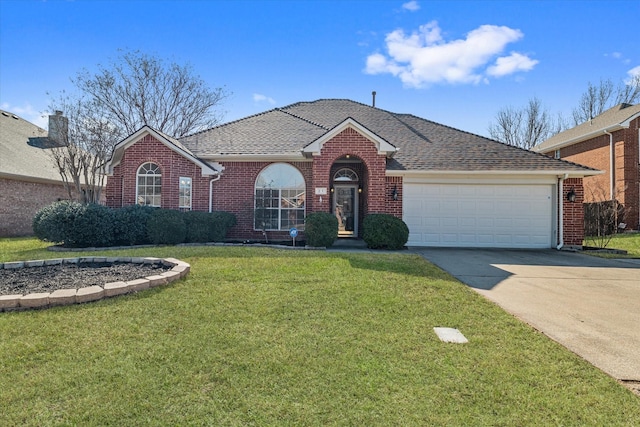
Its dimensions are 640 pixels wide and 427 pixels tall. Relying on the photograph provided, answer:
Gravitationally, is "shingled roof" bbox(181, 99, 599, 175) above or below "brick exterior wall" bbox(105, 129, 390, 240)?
above

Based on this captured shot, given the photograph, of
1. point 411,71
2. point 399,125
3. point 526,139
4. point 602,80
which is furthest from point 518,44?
point 602,80

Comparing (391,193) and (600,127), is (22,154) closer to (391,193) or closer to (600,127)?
(391,193)

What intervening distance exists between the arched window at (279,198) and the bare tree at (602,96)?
3325cm

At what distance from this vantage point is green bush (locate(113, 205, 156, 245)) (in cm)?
1087

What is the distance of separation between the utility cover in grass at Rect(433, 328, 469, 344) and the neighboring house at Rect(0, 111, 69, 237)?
63.3ft

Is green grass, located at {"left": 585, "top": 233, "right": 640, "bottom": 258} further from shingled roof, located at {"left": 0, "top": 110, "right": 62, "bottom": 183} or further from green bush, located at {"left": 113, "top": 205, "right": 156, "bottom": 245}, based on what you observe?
shingled roof, located at {"left": 0, "top": 110, "right": 62, "bottom": 183}

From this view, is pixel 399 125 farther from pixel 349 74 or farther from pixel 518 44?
pixel 518 44

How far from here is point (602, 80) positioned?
3116 cm

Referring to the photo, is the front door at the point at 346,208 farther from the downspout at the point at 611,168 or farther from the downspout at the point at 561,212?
the downspout at the point at 611,168

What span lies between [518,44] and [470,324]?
581 inches

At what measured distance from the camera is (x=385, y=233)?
435 inches

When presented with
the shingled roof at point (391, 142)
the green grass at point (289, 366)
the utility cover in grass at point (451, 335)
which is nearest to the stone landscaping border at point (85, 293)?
the green grass at point (289, 366)

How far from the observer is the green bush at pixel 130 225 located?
10.9 m

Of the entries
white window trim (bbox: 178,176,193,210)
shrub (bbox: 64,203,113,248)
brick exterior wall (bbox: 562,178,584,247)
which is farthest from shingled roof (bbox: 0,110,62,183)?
brick exterior wall (bbox: 562,178,584,247)
